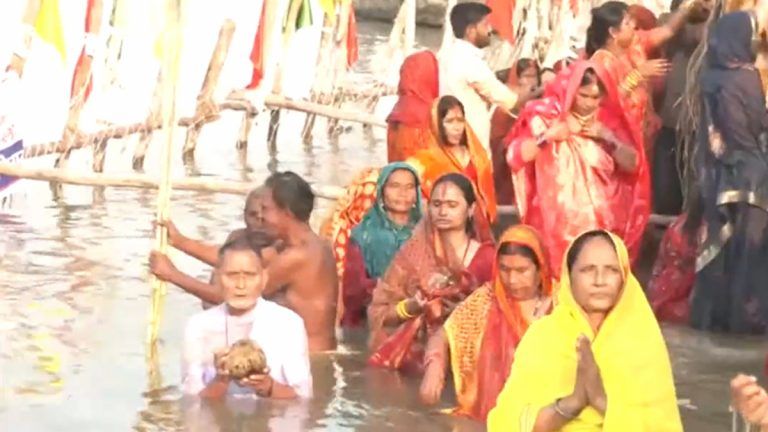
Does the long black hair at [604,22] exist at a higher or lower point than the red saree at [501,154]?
higher

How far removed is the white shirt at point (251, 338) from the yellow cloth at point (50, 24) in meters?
5.50

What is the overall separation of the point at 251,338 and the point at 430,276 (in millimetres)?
1082

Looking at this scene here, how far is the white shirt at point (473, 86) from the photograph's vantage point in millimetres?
9719

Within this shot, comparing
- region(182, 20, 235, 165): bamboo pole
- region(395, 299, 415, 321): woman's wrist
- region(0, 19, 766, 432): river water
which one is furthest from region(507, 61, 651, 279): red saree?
region(182, 20, 235, 165): bamboo pole

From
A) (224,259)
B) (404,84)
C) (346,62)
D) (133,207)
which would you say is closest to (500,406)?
(224,259)

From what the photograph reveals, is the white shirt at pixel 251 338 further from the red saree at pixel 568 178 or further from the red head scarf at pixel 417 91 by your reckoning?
the red head scarf at pixel 417 91

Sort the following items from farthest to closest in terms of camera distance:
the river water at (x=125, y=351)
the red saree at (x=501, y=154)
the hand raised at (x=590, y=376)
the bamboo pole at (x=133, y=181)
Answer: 1. the red saree at (x=501, y=154)
2. the bamboo pole at (x=133, y=181)
3. the river water at (x=125, y=351)
4. the hand raised at (x=590, y=376)

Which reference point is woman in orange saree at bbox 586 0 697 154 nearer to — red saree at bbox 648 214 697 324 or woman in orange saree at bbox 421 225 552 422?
red saree at bbox 648 214 697 324

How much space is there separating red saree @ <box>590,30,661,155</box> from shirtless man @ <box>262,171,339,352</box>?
5.83 ft

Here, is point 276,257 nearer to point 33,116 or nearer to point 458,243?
point 458,243

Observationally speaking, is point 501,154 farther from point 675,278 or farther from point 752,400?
point 752,400

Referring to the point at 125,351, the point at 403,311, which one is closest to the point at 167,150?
the point at 125,351

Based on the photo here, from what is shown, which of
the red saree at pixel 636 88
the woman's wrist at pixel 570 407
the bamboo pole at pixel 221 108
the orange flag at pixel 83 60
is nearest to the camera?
the woman's wrist at pixel 570 407

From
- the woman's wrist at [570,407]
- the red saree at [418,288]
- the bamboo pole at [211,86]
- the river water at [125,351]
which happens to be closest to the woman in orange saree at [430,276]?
the red saree at [418,288]
